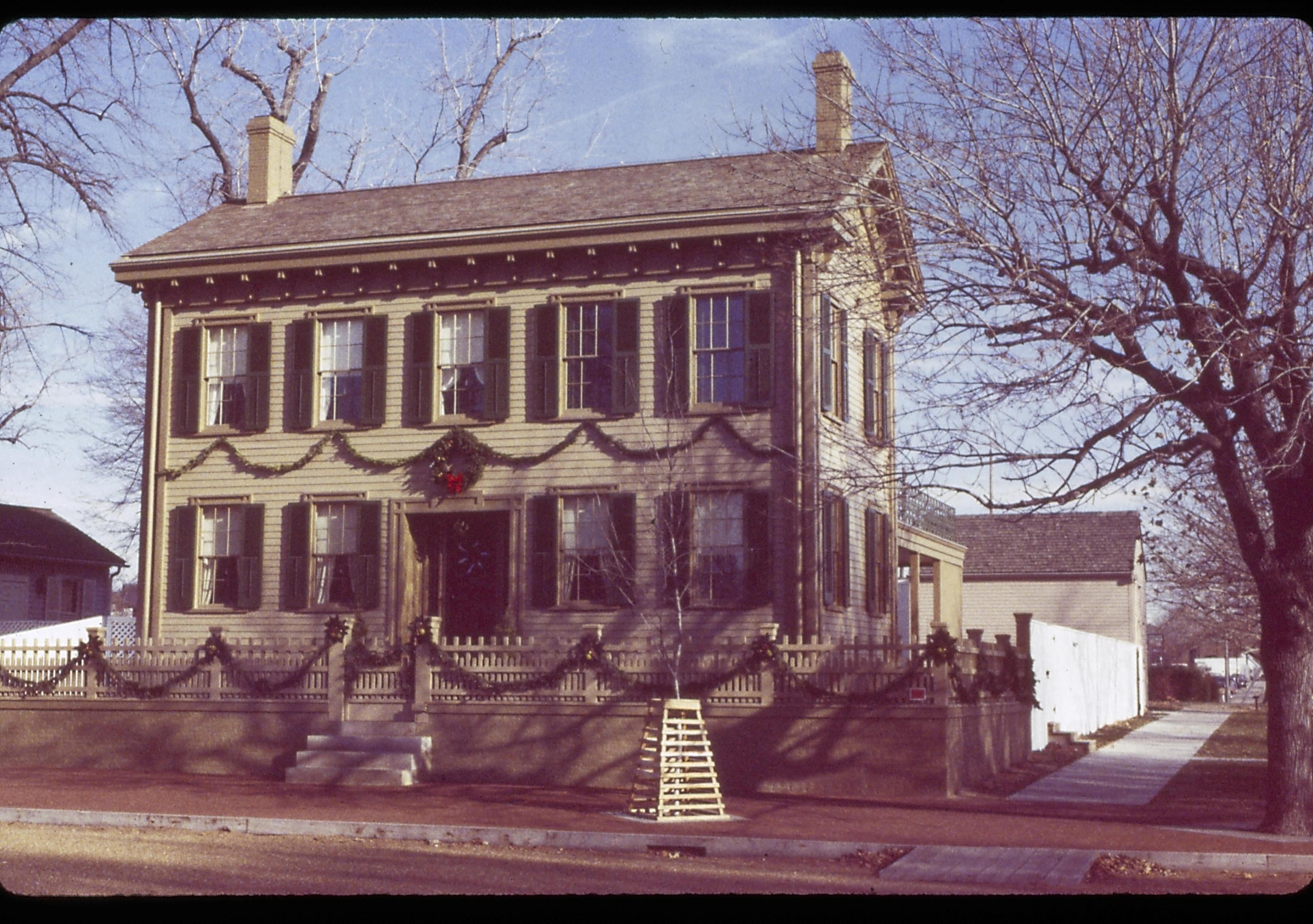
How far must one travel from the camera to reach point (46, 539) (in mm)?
39156

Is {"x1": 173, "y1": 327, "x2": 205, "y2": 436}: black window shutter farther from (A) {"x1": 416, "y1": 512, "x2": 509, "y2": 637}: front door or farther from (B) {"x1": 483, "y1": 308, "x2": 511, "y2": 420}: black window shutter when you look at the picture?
(B) {"x1": 483, "y1": 308, "x2": 511, "y2": 420}: black window shutter

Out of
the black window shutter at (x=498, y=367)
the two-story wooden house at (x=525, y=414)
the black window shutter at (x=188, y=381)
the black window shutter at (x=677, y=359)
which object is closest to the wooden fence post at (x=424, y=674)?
the two-story wooden house at (x=525, y=414)

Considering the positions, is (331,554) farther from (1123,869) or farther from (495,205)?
(1123,869)

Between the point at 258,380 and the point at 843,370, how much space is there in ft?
29.1

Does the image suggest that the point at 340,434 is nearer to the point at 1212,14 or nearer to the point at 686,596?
the point at 686,596

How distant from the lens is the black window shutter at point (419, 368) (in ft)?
70.5

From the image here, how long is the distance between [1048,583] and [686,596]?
3134cm

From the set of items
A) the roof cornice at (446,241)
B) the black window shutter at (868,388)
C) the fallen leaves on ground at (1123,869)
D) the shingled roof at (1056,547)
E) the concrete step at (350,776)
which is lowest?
the concrete step at (350,776)

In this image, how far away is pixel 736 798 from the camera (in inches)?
666

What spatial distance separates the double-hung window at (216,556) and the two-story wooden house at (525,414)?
0.12 ft

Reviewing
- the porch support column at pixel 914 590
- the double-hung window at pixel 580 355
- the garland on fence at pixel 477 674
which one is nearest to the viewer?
the garland on fence at pixel 477 674

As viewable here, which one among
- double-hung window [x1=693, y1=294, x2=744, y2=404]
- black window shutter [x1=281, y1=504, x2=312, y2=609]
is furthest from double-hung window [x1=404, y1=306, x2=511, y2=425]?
double-hung window [x1=693, y1=294, x2=744, y2=404]

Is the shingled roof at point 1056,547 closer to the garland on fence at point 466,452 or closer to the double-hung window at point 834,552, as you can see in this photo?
the double-hung window at point 834,552

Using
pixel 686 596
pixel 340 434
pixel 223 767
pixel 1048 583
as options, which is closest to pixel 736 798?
pixel 686 596
